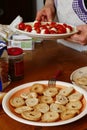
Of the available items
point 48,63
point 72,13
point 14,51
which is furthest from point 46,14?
point 14,51

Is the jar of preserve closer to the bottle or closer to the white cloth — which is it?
the bottle

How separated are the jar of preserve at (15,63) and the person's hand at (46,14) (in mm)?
473

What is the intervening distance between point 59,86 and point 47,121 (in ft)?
0.67

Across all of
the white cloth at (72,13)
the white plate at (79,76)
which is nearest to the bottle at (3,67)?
the white plate at (79,76)

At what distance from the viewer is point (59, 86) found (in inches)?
38.1

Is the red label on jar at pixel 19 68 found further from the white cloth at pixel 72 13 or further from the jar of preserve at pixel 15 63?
the white cloth at pixel 72 13

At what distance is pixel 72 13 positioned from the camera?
57.5 inches

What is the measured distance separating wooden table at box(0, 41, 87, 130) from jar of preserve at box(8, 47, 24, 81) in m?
0.03

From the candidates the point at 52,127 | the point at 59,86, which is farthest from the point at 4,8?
the point at 52,127

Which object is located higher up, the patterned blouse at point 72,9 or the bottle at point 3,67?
the patterned blouse at point 72,9

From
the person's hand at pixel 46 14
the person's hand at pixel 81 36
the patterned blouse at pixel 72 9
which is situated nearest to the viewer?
the person's hand at pixel 81 36

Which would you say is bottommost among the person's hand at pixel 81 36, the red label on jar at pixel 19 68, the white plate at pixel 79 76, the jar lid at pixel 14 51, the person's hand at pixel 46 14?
the white plate at pixel 79 76

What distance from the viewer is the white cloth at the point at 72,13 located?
1397 millimetres

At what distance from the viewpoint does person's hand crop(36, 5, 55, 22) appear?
1509 millimetres
